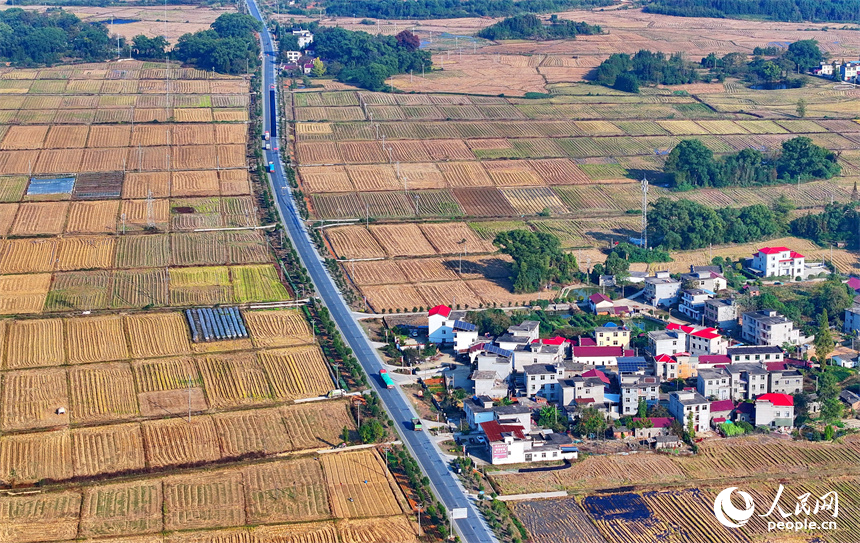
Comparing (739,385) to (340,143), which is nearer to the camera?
(739,385)

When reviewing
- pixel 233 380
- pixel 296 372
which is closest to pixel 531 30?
pixel 296 372

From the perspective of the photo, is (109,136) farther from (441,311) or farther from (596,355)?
(596,355)

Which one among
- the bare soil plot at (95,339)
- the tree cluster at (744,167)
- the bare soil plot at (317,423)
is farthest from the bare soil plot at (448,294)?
the tree cluster at (744,167)

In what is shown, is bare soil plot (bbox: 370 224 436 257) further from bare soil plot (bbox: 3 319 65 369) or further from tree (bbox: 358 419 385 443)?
tree (bbox: 358 419 385 443)

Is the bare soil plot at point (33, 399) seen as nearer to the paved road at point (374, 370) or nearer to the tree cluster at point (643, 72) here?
the paved road at point (374, 370)

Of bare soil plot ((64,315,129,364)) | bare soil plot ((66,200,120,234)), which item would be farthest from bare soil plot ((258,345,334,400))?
bare soil plot ((66,200,120,234))

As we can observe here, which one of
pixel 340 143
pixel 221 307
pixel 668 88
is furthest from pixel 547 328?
pixel 668 88

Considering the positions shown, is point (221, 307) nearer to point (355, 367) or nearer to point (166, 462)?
point (355, 367)
